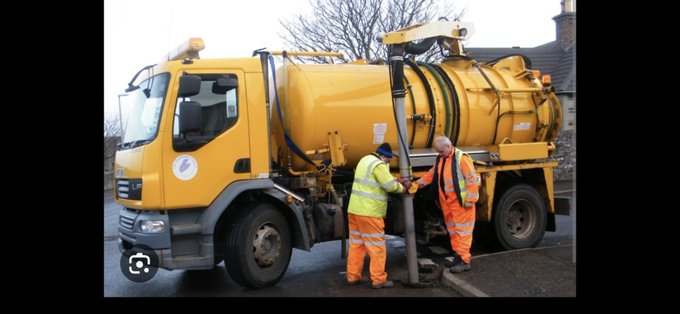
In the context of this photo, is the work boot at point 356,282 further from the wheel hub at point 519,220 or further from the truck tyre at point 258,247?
the wheel hub at point 519,220

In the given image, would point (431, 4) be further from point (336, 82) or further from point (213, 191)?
point (213, 191)

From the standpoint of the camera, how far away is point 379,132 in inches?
259

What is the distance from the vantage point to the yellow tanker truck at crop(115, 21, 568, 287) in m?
5.41

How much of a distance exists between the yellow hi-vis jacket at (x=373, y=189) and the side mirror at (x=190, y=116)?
5.83 ft

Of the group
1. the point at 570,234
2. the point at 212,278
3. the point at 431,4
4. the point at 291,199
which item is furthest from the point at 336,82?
the point at 431,4

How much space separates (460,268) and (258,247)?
2231 millimetres

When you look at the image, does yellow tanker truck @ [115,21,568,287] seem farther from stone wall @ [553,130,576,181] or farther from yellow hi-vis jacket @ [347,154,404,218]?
stone wall @ [553,130,576,181]

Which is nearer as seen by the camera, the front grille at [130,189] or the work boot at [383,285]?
the front grille at [130,189]

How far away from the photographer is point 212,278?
655cm

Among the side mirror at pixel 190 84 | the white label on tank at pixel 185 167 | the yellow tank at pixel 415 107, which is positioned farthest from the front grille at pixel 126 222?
the yellow tank at pixel 415 107

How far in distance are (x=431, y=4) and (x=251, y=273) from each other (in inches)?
525

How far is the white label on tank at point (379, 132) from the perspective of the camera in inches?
258

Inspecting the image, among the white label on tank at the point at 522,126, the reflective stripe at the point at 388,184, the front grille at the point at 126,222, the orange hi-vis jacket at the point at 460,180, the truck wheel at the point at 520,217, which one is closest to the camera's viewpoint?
the front grille at the point at 126,222

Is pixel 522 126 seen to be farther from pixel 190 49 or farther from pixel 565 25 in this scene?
pixel 565 25
